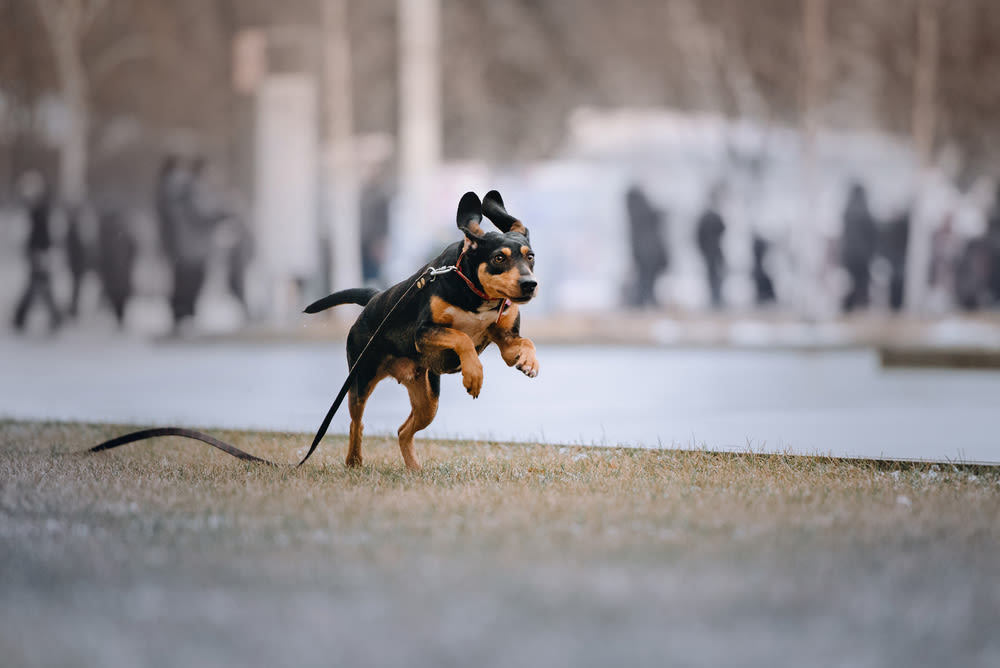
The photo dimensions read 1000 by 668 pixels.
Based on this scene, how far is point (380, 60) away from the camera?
61.9 ft

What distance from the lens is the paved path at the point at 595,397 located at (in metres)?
6.14

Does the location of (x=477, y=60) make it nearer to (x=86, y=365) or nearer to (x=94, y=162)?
(x=94, y=162)

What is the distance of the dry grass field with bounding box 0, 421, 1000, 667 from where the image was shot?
98.8 inches

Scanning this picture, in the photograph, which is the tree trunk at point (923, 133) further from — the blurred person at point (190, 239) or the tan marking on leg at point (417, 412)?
the tan marking on leg at point (417, 412)

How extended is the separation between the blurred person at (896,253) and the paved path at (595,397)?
8.14 meters

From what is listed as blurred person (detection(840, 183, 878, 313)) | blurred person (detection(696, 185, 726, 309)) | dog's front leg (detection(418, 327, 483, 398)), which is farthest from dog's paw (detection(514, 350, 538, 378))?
blurred person (detection(840, 183, 878, 313))

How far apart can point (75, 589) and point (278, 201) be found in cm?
1681

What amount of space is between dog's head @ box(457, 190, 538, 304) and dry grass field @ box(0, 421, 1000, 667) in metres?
0.74

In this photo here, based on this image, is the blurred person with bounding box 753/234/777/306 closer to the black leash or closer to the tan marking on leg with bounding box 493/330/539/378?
the black leash

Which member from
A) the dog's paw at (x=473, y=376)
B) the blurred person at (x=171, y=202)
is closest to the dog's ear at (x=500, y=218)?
the dog's paw at (x=473, y=376)

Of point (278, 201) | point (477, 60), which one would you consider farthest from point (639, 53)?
point (278, 201)

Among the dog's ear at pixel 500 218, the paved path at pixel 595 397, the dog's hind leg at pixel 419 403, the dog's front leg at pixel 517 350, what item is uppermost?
the dog's ear at pixel 500 218

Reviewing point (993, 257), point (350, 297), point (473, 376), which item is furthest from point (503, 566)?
point (993, 257)

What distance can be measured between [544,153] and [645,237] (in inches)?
139
